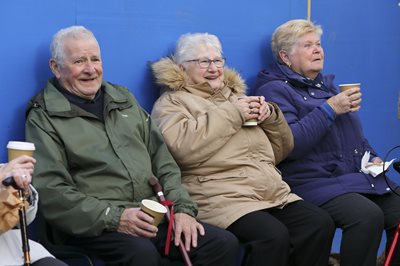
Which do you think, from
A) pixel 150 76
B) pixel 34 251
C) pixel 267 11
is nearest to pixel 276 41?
pixel 267 11

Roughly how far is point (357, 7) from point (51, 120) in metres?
2.93

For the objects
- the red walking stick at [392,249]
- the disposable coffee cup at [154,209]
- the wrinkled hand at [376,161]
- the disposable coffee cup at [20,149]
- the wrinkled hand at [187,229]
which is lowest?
the red walking stick at [392,249]

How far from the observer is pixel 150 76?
443 cm

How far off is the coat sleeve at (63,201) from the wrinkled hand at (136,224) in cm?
3

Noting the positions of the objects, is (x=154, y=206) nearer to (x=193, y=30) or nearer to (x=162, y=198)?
(x=162, y=198)

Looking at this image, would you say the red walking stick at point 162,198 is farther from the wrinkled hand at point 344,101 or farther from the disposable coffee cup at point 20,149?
the wrinkled hand at point 344,101

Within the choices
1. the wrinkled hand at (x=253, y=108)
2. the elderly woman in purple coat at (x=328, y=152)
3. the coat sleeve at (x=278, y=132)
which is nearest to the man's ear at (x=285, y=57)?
the elderly woman in purple coat at (x=328, y=152)

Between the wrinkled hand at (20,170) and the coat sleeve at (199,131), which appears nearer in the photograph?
the wrinkled hand at (20,170)

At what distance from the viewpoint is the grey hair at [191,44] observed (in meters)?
4.43

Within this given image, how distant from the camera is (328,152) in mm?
4652

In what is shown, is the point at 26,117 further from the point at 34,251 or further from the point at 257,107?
the point at 257,107

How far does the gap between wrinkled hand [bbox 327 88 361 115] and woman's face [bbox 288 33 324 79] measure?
38 cm

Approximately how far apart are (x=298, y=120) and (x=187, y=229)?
123 centimetres

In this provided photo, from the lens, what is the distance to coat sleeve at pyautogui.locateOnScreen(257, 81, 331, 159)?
4488 millimetres
